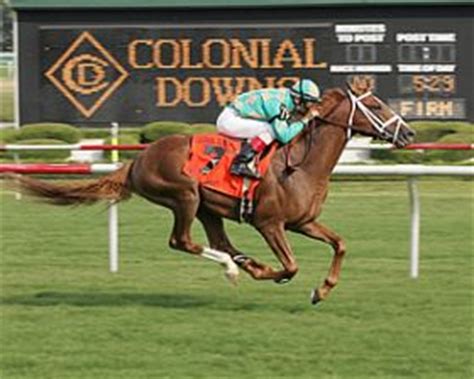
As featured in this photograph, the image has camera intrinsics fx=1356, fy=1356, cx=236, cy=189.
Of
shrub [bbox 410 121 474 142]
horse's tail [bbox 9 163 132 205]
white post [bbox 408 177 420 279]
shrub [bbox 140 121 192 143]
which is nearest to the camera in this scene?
horse's tail [bbox 9 163 132 205]

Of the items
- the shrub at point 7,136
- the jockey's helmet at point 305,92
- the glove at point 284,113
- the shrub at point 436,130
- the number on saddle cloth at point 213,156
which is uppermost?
the jockey's helmet at point 305,92

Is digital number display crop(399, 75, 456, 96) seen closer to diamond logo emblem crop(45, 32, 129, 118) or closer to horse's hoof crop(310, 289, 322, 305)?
diamond logo emblem crop(45, 32, 129, 118)

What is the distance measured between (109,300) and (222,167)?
944 mm

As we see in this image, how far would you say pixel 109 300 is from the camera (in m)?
7.09

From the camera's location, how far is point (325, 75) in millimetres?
18719

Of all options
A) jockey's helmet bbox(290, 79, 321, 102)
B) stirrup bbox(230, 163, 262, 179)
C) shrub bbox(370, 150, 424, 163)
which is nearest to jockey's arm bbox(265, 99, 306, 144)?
jockey's helmet bbox(290, 79, 321, 102)

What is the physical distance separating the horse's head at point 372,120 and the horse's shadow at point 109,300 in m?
1.18

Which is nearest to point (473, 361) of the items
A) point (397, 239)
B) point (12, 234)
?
point (397, 239)

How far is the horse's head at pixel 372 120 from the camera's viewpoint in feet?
22.9

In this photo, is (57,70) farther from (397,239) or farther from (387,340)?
(387,340)

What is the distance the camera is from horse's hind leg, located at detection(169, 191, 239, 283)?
684 cm

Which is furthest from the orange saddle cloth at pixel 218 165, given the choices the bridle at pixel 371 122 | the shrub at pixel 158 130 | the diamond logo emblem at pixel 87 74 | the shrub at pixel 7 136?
the diamond logo emblem at pixel 87 74

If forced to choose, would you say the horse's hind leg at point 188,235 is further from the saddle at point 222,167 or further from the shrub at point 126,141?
the shrub at point 126,141

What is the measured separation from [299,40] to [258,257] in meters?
10.3
